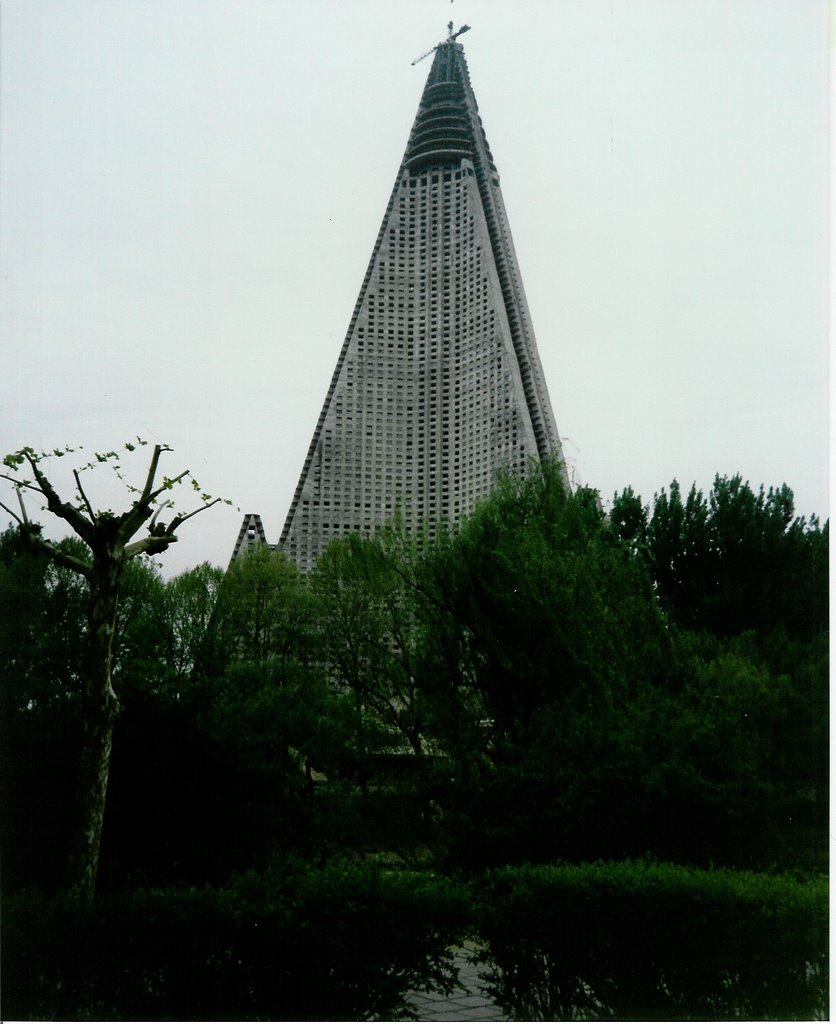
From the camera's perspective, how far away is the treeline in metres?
6.98

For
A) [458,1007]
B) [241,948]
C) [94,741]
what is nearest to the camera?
[241,948]

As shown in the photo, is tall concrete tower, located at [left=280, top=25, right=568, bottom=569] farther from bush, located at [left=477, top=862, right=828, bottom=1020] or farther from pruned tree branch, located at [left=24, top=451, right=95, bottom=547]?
bush, located at [left=477, top=862, right=828, bottom=1020]

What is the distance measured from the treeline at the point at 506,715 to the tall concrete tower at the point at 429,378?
1529 cm

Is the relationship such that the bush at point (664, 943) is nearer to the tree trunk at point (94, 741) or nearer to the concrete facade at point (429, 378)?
the tree trunk at point (94, 741)

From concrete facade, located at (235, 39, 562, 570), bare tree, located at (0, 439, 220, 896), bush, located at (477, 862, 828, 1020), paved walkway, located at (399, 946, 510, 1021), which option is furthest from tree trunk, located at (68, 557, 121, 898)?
concrete facade, located at (235, 39, 562, 570)

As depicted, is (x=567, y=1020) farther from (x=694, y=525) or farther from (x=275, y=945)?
(x=694, y=525)

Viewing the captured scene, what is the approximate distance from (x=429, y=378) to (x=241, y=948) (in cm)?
3254

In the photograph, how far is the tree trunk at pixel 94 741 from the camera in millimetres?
6328

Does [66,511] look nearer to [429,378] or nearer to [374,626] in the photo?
[374,626]

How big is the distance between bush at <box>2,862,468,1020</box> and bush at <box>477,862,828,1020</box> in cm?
43

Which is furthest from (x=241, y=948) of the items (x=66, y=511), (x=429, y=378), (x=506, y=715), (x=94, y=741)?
(x=429, y=378)

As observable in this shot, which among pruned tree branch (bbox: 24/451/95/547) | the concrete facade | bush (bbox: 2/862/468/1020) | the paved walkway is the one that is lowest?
the paved walkway

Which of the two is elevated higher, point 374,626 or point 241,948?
point 374,626

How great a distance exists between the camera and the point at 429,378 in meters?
36.2
